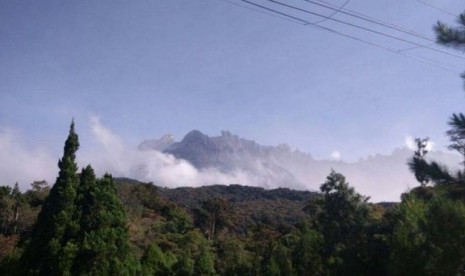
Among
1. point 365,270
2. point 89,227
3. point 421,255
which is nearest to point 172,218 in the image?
point 89,227

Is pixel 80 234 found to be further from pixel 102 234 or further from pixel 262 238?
pixel 262 238

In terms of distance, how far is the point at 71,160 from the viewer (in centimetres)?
2939

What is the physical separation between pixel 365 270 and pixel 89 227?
603 inches

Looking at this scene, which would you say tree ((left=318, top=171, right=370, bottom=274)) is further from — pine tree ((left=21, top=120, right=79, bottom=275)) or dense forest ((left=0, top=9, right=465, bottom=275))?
pine tree ((left=21, top=120, right=79, bottom=275))

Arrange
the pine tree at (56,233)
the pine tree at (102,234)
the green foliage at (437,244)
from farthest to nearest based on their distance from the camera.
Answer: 1. the pine tree at (102,234)
2. the pine tree at (56,233)
3. the green foliage at (437,244)

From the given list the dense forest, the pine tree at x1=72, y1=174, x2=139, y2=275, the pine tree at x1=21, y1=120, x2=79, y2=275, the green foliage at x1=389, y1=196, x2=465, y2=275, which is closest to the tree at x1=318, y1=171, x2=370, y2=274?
the dense forest

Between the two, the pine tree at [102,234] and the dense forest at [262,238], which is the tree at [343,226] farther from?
the pine tree at [102,234]

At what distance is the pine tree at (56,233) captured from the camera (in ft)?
76.1

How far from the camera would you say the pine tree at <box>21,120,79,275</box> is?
23188 millimetres

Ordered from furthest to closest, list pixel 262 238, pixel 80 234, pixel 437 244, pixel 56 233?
pixel 262 238 < pixel 80 234 < pixel 56 233 < pixel 437 244

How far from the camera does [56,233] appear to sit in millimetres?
24391

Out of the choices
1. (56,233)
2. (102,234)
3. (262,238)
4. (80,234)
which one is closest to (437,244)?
(102,234)

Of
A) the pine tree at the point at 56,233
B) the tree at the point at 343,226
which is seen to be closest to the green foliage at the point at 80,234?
the pine tree at the point at 56,233

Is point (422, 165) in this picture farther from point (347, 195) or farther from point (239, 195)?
point (239, 195)
